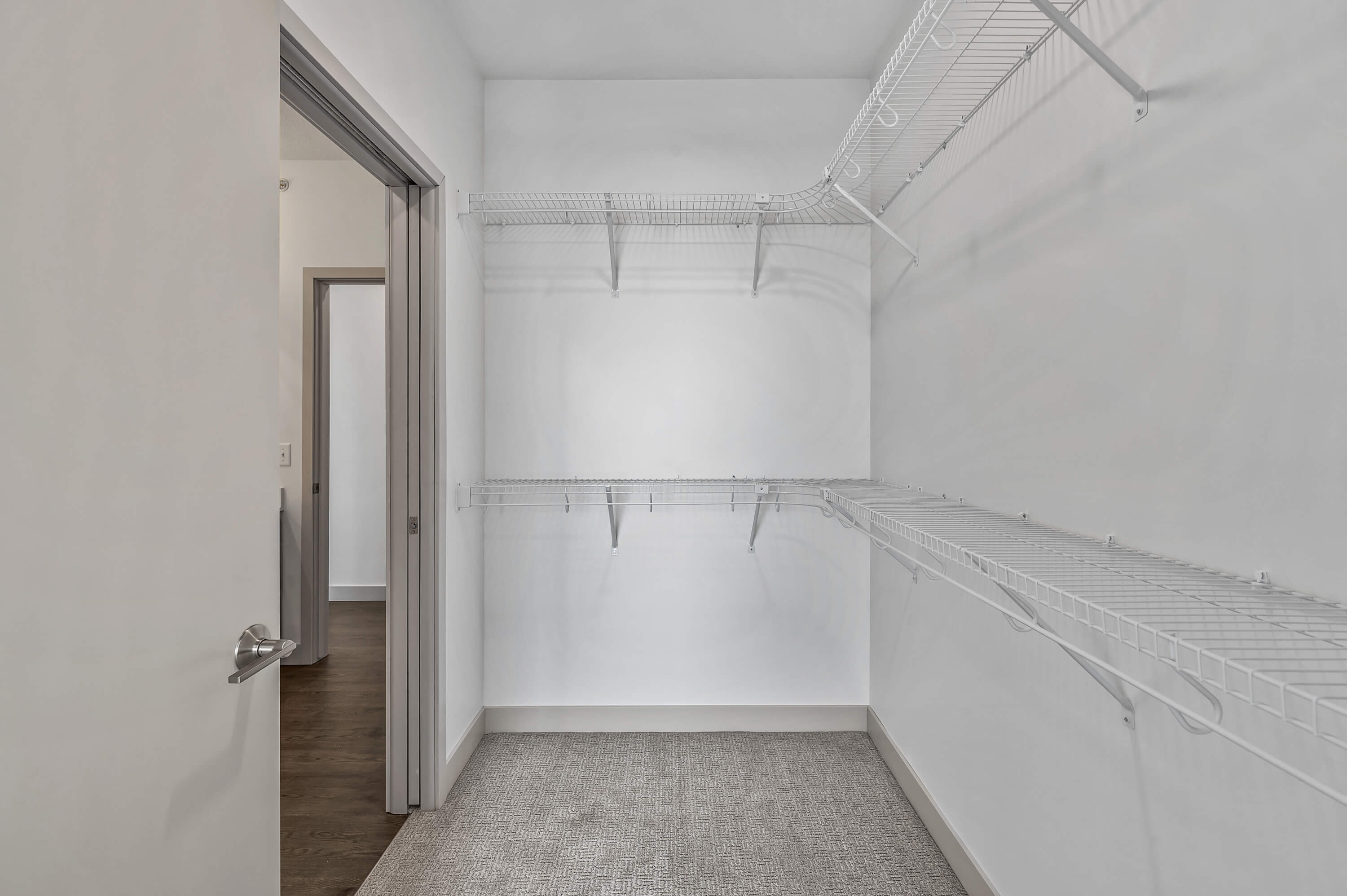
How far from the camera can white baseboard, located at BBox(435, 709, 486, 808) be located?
207 cm

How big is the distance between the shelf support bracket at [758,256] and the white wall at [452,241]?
107cm

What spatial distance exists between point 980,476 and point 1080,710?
1.96 ft

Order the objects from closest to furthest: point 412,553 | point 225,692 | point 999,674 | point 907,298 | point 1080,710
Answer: point 225,692
point 1080,710
point 999,674
point 412,553
point 907,298

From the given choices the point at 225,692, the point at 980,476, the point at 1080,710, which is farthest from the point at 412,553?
the point at 1080,710

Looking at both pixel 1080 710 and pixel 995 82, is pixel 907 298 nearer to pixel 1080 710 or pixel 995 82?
pixel 995 82

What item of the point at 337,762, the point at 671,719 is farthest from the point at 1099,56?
the point at 337,762

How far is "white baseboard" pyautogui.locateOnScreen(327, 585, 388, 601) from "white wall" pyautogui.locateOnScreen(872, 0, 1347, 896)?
2080mm

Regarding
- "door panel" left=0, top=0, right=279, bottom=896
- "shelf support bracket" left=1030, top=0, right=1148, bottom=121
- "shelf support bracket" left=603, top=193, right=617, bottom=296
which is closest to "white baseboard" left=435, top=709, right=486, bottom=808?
"shelf support bracket" left=603, top=193, right=617, bottom=296

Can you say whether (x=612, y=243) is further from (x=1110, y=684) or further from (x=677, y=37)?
(x=1110, y=684)

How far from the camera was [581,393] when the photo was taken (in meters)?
2.58

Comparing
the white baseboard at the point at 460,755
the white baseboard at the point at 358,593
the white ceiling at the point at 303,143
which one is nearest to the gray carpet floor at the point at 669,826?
the white baseboard at the point at 460,755

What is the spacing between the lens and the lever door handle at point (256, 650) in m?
1.00

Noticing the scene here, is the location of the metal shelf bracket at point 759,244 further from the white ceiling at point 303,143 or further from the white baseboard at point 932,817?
the white baseboard at point 932,817

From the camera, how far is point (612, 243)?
2428 millimetres
